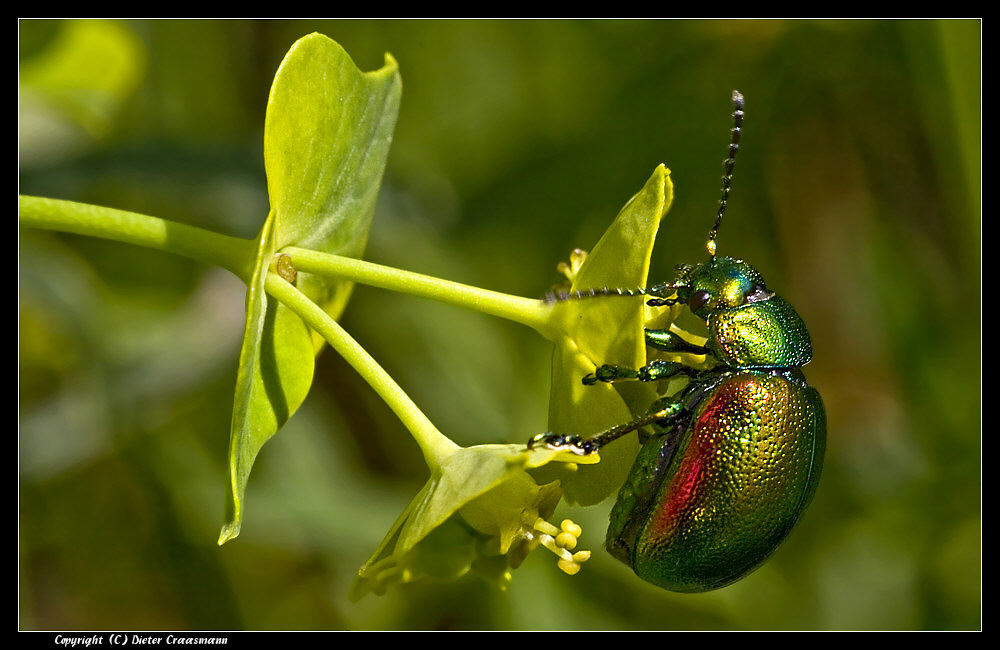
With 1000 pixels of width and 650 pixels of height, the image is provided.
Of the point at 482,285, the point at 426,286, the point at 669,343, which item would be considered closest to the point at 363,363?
the point at 426,286

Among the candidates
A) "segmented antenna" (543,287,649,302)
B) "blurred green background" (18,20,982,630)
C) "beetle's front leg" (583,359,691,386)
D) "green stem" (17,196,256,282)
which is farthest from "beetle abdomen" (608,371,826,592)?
"blurred green background" (18,20,982,630)

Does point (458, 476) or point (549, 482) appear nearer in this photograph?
point (458, 476)

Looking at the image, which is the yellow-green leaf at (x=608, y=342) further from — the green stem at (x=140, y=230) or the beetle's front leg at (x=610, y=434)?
the green stem at (x=140, y=230)

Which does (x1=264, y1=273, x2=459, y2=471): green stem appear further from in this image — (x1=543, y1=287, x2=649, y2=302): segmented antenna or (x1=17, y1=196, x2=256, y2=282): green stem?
(x1=543, y1=287, x2=649, y2=302): segmented antenna

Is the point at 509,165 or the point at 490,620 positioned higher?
the point at 509,165

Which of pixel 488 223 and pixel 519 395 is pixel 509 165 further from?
pixel 519 395

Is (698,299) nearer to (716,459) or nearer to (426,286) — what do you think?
(716,459)
